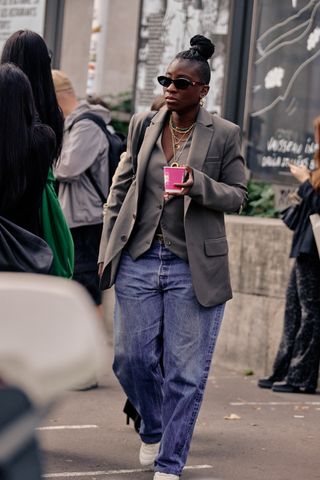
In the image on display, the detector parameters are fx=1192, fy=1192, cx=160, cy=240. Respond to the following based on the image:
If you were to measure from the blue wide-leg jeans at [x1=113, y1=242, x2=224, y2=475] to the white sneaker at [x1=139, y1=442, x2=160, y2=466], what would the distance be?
21 centimetres

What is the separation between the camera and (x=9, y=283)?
1.42 metres

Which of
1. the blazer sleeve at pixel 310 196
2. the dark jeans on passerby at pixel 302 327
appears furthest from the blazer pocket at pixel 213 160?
the dark jeans on passerby at pixel 302 327

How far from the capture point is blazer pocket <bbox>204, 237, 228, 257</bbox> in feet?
17.1

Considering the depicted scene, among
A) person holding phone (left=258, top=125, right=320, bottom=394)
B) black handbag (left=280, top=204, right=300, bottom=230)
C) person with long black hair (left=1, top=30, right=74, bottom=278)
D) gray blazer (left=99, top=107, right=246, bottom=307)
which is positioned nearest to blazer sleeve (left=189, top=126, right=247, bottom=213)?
gray blazer (left=99, top=107, right=246, bottom=307)

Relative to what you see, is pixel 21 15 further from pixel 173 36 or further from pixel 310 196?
pixel 310 196

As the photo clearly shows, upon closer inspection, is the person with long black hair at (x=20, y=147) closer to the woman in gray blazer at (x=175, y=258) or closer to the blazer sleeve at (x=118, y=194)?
the woman in gray blazer at (x=175, y=258)

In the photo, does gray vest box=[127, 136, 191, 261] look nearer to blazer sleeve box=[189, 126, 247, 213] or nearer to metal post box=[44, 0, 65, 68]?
blazer sleeve box=[189, 126, 247, 213]

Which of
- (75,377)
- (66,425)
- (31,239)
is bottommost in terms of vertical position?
(66,425)

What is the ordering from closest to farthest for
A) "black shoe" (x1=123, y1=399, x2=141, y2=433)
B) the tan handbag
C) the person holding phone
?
"black shoe" (x1=123, y1=399, x2=141, y2=433)
the tan handbag
the person holding phone

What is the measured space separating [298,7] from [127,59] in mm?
4607

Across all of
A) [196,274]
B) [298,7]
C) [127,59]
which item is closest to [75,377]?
[196,274]

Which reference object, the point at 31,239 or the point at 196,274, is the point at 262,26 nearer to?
the point at 196,274

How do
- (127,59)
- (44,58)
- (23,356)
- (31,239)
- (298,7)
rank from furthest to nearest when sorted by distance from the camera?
1. (127,59)
2. (298,7)
3. (44,58)
4. (31,239)
5. (23,356)

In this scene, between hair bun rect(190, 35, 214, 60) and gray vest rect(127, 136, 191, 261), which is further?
hair bun rect(190, 35, 214, 60)
